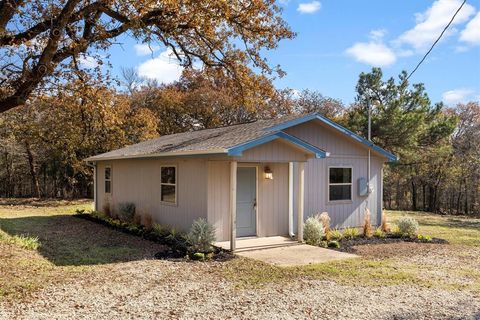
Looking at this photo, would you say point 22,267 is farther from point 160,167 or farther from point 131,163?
point 131,163

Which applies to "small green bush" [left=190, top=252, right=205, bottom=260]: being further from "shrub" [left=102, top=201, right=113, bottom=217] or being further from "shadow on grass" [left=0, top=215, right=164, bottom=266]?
"shrub" [left=102, top=201, right=113, bottom=217]

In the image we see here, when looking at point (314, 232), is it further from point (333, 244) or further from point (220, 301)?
point (220, 301)

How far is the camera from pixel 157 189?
12.0 meters

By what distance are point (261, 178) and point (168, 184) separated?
264cm

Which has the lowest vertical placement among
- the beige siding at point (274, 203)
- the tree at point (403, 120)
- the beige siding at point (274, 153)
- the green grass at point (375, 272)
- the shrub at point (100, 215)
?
the green grass at point (375, 272)

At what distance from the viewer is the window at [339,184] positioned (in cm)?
1235

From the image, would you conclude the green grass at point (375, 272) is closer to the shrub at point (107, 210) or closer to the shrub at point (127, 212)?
the shrub at point (127, 212)

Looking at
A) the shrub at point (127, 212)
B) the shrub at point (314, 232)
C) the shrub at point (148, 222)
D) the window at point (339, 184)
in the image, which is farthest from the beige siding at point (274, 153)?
the shrub at point (127, 212)

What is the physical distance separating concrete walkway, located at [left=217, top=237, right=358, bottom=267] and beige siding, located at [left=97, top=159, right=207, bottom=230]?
126 cm

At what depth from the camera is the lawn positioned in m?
5.57

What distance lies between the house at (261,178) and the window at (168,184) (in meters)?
0.03

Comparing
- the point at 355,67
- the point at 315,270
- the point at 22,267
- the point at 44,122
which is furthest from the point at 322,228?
the point at 44,122

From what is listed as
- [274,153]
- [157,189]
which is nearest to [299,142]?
[274,153]

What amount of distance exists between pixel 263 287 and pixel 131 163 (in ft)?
28.1
